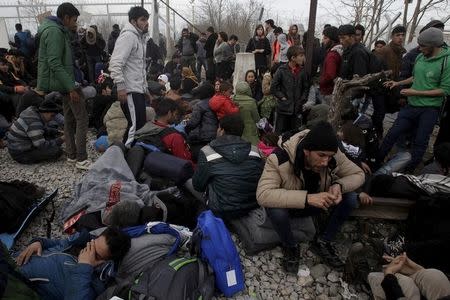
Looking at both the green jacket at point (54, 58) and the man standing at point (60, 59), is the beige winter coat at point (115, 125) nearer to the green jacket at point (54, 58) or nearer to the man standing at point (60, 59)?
the man standing at point (60, 59)

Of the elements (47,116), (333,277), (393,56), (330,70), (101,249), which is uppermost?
(393,56)

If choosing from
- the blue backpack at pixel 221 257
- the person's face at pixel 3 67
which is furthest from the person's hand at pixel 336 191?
the person's face at pixel 3 67

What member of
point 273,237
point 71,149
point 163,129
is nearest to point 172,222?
point 273,237

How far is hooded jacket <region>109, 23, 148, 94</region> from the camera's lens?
4121 mm

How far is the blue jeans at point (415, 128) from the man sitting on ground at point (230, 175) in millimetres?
2018

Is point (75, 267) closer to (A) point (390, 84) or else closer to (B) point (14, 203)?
(B) point (14, 203)

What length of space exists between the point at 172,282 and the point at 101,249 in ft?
1.96

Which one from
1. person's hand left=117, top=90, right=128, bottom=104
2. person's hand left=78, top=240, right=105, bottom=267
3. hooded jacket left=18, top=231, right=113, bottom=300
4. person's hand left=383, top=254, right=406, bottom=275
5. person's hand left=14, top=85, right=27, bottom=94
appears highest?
person's hand left=117, top=90, right=128, bottom=104

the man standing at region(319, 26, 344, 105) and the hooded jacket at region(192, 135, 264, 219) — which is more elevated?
the man standing at region(319, 26, 344, 105)

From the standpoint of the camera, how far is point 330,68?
16.9ft

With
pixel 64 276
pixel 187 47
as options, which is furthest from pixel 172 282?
pixel 187 47

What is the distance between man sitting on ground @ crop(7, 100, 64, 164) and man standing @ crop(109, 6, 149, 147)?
1286mm

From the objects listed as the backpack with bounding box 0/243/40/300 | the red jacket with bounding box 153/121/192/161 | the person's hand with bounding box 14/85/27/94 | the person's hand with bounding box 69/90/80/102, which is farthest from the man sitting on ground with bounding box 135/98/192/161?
the person's hand with bounding box 14/85/27/94

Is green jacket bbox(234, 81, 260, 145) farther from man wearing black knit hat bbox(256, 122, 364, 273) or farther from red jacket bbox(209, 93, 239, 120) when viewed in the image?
man wearing black knit hat bbox(256, 122, 364, 273)
